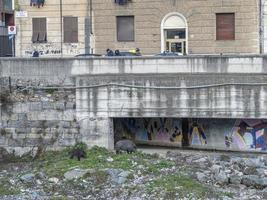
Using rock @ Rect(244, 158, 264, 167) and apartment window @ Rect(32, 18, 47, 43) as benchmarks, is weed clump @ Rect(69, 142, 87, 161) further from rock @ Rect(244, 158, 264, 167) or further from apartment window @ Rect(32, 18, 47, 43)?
apartment window @ Rect(32, 18, 47, 43)

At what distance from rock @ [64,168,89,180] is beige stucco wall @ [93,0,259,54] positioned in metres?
20.7

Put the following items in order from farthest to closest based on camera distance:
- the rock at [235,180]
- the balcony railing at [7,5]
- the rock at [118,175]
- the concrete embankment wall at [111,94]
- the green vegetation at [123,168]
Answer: the balcony railing at [7,5], the concrete embankment wall at [111,94], the rock at [118,175], the rock at [235,180], the green vegetation at [123,168]

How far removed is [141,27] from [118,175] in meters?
21.8

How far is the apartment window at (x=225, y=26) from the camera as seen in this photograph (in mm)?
46344

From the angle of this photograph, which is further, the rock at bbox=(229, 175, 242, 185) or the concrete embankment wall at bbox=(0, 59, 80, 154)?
the concrete embankment wall at bbox=(0, 59, 80, 154)

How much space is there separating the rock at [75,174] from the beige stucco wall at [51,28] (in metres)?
21.7

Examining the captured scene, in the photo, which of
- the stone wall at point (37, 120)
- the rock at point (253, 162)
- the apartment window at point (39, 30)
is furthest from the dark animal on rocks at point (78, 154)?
the apartment window at point (39, 30)

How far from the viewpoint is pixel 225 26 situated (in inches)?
1833

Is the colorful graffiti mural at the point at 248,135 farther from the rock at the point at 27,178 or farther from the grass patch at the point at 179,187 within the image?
the rock at the point at 27,178

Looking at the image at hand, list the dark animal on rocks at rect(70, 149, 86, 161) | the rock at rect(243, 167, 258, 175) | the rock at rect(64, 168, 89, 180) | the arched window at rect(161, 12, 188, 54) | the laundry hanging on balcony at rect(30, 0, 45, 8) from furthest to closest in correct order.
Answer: the laundry hanging on balcony at rect(30, 0, 45, 8) → the arched window at rect(161, 12, 188, 54) → the dark animal on rocks at rect(70, 149, 86, 161) → the rock at rect(64, 168, 89, 180) → the rock at rect(243, 167, 258, 175)

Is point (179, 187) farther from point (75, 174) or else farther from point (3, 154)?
point (3, 154)

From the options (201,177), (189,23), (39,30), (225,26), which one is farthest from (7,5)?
(201,177)

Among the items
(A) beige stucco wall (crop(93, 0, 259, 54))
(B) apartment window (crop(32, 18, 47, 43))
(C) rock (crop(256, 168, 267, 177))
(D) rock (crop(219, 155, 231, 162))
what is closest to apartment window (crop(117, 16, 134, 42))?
(A) beige stucco wall (crop(93, 0, 259, 54))

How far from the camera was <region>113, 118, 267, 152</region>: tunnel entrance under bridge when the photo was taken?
31875 millimetres
